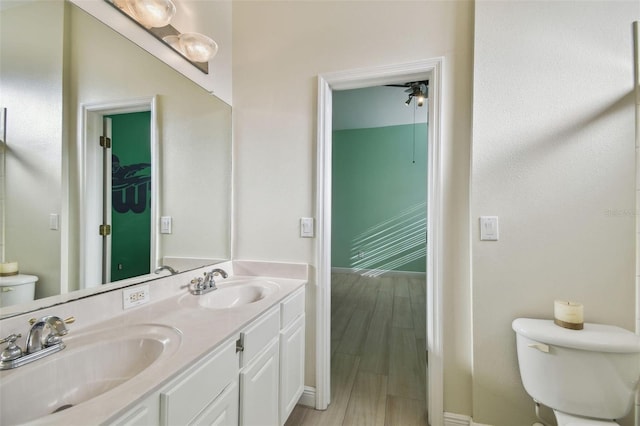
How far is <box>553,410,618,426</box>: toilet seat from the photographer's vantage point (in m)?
0.98

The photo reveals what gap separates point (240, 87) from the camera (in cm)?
178

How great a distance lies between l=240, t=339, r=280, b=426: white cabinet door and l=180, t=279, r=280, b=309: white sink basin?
322 millimetres

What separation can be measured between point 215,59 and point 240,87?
22cm

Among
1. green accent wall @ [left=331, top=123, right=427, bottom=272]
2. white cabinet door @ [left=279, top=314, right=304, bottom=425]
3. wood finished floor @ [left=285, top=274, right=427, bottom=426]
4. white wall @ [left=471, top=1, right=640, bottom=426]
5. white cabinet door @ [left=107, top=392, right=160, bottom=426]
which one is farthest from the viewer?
green accent wall @ [left=331, top=123, right=427, bottom=272]

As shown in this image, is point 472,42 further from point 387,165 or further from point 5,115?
point 387,165

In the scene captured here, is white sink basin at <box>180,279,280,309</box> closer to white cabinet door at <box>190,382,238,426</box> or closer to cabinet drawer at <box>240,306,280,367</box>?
cabinet drawer at <box>240,306,280,367</box>

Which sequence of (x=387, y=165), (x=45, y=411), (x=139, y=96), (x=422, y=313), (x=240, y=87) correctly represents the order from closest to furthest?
1. (x=45, y=411)
2. (x=139, y=96)
3. (x=240, y=87)
4. (x=422, y=313)
5. (x=387, y=165)

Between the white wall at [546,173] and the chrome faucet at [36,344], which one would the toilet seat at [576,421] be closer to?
the white wall at [546,173]

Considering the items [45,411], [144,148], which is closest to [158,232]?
[144,148]

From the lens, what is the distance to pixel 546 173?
4.13ft

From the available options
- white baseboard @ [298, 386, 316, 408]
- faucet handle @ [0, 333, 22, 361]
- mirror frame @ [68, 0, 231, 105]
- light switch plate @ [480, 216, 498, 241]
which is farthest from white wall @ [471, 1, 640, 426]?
faucet handle @ [0, 333, 22, 361]

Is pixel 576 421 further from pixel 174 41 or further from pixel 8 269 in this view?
pixel 174 41

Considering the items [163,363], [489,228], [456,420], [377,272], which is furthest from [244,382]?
[377,272]

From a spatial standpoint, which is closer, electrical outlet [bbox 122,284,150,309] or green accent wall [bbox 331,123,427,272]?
electrical outlet [bbox 122,284,150,309]
